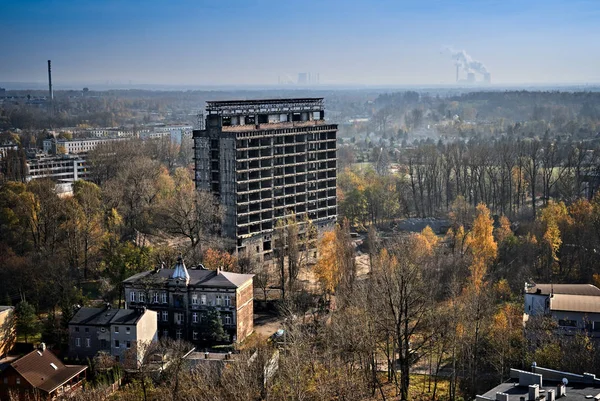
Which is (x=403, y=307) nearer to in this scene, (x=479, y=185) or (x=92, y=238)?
(x=92, y=238)

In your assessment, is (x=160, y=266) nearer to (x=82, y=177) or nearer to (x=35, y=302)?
(x=35, y=302)

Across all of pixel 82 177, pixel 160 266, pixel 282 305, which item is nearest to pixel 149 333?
pixel 160 266

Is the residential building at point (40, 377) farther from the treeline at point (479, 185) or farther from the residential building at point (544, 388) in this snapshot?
the treeline at point (479, 185)

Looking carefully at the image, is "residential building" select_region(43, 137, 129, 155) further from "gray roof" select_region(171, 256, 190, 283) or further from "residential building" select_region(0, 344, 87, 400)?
"residential building" select_region(0, 344, 87, 400)

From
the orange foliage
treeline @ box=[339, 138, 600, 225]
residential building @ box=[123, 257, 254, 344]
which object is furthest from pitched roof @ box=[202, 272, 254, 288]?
treeline @ box=[339, 138, 600, 225]

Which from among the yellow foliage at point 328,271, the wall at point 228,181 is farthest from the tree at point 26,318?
the wall at point 228,181
